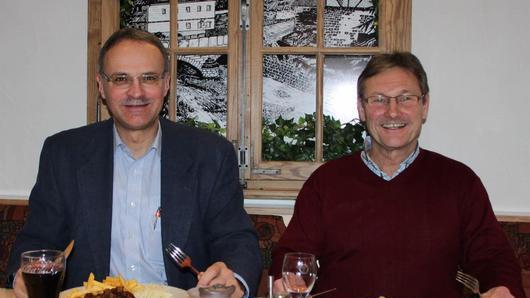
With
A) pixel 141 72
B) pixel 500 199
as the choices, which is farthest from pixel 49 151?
pixel 500 199

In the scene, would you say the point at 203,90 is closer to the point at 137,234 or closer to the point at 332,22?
the point at 332,22

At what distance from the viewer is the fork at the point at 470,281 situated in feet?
5.63

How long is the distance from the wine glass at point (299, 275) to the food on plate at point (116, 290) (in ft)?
1.02

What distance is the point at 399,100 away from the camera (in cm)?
214

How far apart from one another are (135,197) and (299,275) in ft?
2.80

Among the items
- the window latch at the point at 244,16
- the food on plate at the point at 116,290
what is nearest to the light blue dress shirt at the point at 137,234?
the food on plate at the point at 116,290

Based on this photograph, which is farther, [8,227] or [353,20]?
[353,20]

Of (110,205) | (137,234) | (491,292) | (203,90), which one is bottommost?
(491,292)

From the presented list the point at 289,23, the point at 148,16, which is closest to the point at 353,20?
the point at 289,23

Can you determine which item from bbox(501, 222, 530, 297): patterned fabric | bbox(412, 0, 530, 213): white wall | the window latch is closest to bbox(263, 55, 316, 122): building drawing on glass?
the window latch

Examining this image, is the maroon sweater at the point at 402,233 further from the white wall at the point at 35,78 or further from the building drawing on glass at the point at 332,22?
the white wall at the point at 35,78

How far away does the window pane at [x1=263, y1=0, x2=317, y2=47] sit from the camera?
119 inches

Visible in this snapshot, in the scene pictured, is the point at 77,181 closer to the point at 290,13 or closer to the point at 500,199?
the point at 290,13

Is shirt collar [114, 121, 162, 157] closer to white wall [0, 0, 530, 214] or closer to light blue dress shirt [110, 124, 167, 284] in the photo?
light blue dress shirt [110, 124, 167, 284]
